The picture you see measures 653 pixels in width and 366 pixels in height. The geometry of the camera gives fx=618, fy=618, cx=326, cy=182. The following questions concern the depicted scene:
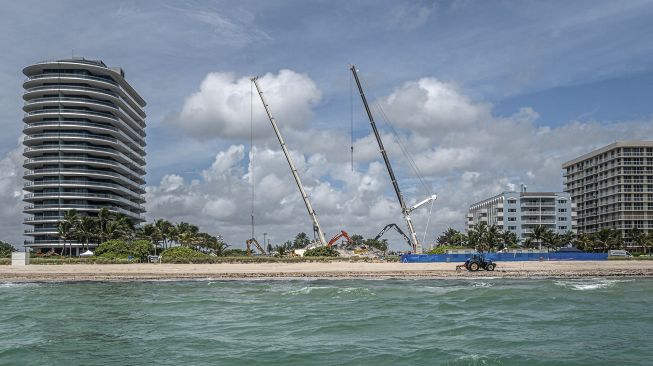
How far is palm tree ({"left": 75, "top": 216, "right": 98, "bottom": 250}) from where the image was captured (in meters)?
123

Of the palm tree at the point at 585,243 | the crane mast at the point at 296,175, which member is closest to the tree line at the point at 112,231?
the crane mast at the point at 296,175

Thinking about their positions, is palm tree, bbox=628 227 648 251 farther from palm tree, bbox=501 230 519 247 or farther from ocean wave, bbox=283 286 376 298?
ocean wave, bbox=283 286 376 298

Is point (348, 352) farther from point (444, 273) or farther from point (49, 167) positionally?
point (49, 167)

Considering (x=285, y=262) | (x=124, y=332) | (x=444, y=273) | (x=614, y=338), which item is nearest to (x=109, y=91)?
(x=285, y=262)

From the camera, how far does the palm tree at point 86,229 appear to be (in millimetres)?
122688

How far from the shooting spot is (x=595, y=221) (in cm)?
19562

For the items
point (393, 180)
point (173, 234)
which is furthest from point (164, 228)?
point (393, 180)

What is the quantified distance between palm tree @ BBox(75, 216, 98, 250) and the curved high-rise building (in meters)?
18.2

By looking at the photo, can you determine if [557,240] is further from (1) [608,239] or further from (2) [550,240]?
(1) [608,239]

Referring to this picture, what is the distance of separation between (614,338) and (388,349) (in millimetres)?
10069

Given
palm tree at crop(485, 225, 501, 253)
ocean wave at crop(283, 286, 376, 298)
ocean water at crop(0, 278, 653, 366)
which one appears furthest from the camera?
palm tree at crop(485, 225, 501, 253)

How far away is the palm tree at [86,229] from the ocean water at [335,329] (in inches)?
3029

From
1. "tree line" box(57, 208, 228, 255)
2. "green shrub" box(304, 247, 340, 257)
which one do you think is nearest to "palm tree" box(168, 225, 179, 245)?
"tree line" box(57, 208, 228, 255)

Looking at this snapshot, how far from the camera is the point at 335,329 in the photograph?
96.3ft
